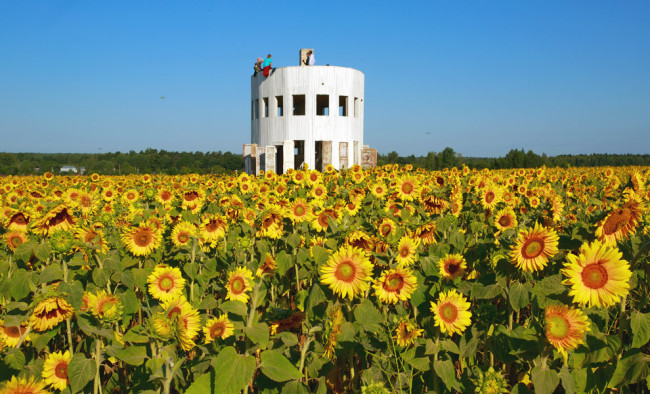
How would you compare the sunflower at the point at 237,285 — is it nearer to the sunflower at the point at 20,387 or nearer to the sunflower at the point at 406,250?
the sunflower at the point at 406,250

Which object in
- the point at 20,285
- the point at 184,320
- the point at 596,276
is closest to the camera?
the point at 596,276

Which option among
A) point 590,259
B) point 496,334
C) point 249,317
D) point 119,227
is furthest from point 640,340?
point 119,227

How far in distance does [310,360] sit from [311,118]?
23972mm

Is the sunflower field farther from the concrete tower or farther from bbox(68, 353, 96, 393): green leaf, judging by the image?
the concrete tower

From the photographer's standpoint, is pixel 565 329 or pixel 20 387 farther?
pixel 20 387

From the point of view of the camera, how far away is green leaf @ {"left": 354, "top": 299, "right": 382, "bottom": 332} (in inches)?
95.6

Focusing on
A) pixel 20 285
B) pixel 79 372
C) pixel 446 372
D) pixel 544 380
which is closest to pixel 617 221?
pixel 544 380

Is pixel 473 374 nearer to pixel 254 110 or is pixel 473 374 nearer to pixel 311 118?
pixel 311 118

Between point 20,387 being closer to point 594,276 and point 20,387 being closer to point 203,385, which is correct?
point 203,385

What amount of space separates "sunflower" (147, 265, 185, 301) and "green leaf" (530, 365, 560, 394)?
2387mm

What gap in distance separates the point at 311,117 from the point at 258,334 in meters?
24.3

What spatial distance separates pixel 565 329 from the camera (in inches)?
72.9

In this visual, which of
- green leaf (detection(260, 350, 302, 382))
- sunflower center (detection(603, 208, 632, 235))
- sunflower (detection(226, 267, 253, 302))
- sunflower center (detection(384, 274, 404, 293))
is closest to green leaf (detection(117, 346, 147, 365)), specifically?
green leaf (detection(260, 350, 302, 382))

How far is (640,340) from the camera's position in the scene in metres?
2.10
